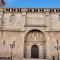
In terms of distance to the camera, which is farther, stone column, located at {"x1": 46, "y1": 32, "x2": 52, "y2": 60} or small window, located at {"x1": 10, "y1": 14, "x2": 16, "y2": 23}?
small window, located at {"x1": 10, "y1": 14, "x2": 16, "y2": 23}

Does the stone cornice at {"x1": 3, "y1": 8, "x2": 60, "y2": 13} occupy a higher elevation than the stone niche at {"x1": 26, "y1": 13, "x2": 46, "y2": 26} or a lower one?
higher

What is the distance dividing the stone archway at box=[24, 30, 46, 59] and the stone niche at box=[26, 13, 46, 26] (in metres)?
1.47

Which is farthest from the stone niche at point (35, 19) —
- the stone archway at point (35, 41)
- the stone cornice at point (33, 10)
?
the stone archway at point (35, 41)

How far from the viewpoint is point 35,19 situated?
32781 millimetres

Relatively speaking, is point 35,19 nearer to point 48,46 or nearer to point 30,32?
point 30,32

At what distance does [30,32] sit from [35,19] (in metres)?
2.48

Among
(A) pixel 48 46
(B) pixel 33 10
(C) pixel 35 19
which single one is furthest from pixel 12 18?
(A) pixel 48 46

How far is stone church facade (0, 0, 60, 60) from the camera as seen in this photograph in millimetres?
31219

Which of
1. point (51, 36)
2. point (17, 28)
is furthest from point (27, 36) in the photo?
point (51, 36)

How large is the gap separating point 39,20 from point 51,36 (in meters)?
3.62

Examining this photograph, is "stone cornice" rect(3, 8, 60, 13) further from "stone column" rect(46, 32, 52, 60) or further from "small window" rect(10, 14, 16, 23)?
"stone column" rect(46, 32, 52, 60)

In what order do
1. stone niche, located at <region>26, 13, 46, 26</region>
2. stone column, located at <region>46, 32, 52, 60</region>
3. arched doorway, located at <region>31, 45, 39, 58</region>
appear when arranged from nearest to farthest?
stone column, located at <region>46, 32, 52, 60</region> < stone niche, located at <region>26, 13, 46, 26</region> < arched doorway, located at <region>31, 45, 39, 58</region>

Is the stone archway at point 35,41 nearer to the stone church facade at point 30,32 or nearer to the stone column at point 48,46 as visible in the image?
the stone church facade at point 30,32

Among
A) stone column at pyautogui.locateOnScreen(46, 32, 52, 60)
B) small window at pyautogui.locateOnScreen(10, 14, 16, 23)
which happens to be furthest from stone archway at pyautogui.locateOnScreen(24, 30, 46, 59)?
small window at pyautogui.locateOnScreen(10, 14, 16, 23)
